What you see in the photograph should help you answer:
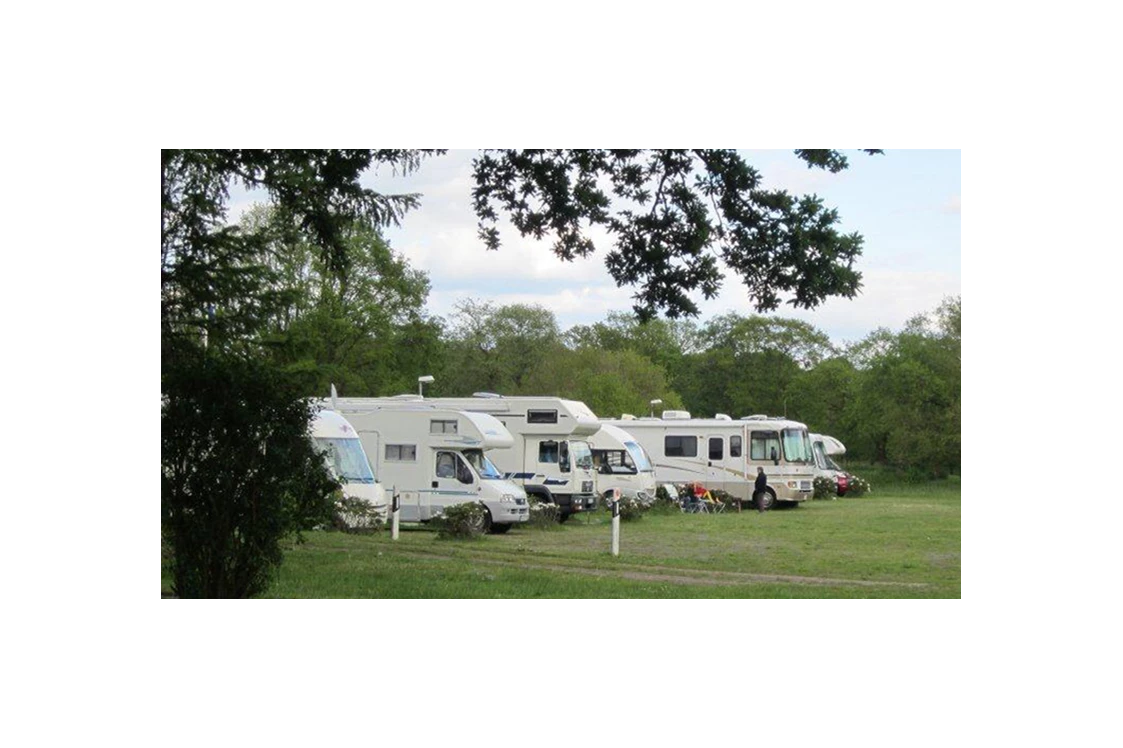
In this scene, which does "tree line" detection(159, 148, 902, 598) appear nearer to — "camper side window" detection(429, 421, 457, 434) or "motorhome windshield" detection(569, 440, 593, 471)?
"camper side window" detection(429, 421, 457, 434)

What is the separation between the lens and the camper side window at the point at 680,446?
90.8 feet

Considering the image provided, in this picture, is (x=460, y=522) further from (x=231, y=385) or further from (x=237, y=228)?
Result: (x=231, y=385)

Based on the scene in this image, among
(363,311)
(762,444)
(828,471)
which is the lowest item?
(828,471)

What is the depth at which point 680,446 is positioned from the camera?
27.8 m

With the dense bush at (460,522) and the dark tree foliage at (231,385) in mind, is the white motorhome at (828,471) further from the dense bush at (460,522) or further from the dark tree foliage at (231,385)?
the dark tree foliage at (231,385)

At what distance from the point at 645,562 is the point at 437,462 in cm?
536

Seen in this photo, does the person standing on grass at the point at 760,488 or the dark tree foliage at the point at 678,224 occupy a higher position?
the dark tree foliage at the point at 678,224

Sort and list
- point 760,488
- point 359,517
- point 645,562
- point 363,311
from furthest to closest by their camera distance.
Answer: point 363,311 < point 760,488 < point 359,517 < point 645,562

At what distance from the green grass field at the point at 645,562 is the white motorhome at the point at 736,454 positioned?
159 inches

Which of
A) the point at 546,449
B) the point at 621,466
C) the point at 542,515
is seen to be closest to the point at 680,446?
the point at 621,466

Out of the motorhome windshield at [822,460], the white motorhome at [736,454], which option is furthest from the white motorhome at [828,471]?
the white motorhome at [736,454]
